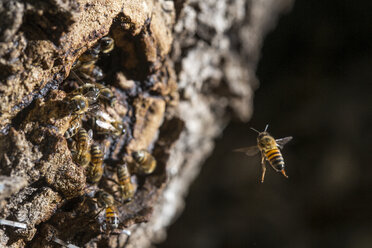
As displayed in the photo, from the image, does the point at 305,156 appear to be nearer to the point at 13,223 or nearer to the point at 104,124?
the point at 104,124

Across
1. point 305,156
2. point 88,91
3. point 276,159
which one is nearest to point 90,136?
point 88,91

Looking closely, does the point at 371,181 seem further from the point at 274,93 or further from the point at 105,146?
the point at 105,146

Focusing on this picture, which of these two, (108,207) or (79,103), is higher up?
(79,103)

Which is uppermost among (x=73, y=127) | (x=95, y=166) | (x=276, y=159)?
(x=276, y=159)

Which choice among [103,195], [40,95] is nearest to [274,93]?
[103,195]

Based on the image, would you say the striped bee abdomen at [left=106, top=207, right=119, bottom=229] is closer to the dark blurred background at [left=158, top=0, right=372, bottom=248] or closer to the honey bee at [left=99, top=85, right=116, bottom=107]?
the honey bee at [left=99, top=85, right=116, bottom=107]

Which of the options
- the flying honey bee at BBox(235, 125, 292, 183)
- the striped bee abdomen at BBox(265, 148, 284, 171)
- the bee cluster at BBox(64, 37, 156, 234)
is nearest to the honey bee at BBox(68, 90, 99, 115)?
the bee cluster at BBox(64, 37, 156, 234)
